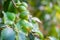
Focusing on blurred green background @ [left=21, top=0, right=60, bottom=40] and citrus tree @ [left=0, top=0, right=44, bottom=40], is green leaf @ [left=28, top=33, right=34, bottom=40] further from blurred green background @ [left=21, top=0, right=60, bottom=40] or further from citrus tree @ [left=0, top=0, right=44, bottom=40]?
blurred green background @ [left=21, top=0, right=60, bottom=40]

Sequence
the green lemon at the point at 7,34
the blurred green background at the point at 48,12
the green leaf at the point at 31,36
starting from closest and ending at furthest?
1. the green lemon at the point at 7,34
2. the green leaf at the point at 31,36
3. the blurred green background at the point at 48,12

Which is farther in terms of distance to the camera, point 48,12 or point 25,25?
point 48,12

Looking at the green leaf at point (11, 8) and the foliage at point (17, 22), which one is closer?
the foliage at point (17, 22)

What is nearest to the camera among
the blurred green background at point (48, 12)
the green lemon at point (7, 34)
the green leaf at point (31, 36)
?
the green lemon at point (7, 34)

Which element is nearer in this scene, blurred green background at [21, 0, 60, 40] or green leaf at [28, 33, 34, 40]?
green leaf at [28, 33, 34, 40]

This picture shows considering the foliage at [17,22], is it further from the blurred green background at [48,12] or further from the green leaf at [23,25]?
the blurred green background at [48,12]

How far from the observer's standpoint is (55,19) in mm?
2430

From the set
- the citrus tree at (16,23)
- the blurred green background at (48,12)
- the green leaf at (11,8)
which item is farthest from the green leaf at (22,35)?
the blurred green background at (48,12)

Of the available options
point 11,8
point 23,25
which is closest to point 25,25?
point 23,25

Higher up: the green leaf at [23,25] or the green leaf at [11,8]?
the green leaf at [11,8]

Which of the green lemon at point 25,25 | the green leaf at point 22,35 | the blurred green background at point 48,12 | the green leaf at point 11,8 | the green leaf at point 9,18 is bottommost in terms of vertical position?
the blurred green background at point 48,12

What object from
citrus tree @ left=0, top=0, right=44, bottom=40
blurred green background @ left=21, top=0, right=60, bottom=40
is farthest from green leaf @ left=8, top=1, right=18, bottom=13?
blurred green background @ left=21, top=0, right=60, bottom=40

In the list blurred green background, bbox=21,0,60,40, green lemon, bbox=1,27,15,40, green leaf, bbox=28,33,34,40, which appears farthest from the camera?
blurred green background, bbox=21,0,60,40

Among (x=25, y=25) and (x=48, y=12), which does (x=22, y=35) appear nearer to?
(x=25, y=25)
